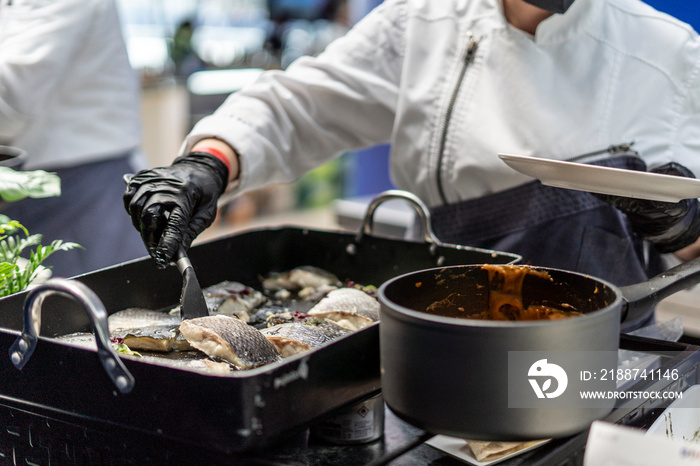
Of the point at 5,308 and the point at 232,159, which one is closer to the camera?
the point at 5,308

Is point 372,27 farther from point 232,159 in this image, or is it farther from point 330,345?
point 330,345

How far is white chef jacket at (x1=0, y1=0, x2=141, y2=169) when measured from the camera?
6.83 feet

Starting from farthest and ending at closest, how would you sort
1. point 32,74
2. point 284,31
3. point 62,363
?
point 284,31, point 32,74, point 62,363

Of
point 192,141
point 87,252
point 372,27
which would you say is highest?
point 372,27

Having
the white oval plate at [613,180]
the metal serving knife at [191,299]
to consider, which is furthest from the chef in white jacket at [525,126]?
the white oval plate at [613,180]

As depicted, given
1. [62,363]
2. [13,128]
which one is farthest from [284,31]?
[62,363]

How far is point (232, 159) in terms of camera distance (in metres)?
1.47

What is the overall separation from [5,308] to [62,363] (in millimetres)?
257

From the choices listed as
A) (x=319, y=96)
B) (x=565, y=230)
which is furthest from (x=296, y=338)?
(x=319, y=96)

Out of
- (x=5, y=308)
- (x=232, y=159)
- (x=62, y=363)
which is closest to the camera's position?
(x=62, y=363)

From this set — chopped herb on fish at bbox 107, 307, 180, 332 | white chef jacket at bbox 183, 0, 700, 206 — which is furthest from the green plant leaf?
white chef jacket at bbox 183, 0, 700, 206

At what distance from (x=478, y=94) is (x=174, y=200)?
66 cm

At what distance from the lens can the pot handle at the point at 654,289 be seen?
844 millimetres

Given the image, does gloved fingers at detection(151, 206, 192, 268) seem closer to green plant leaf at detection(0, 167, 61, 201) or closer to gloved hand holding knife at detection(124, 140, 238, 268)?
gloved hand holding knife at detection(124, 140, 238, 268)
